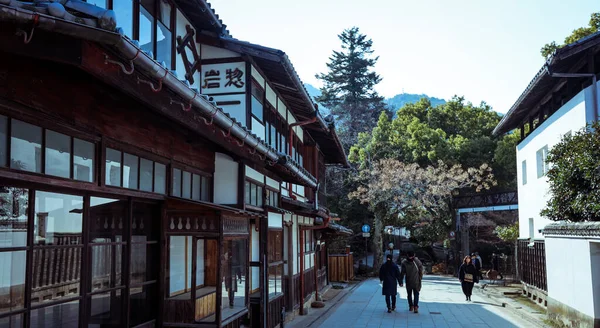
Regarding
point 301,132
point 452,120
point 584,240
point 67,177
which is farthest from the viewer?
point 452,120

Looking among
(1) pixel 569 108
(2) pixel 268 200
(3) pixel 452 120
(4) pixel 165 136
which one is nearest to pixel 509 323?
(1) pixel 569 108

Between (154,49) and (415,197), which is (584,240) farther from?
(415,197)

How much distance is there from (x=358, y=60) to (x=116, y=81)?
65002 mm

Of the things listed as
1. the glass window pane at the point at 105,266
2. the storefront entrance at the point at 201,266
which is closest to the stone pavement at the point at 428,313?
the storefront entrance at the point at 201,266

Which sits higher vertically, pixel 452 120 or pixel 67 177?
pixel 452 120

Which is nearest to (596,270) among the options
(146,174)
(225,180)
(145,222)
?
(225,180)

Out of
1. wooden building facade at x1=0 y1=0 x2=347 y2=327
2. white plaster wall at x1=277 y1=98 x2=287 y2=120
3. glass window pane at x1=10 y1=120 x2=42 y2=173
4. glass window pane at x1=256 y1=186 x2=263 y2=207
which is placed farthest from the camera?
white plaster wall at x1=277 y1=98 x2=287 y2=120

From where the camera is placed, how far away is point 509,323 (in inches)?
643

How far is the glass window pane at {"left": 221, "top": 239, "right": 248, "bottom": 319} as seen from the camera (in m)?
9.81

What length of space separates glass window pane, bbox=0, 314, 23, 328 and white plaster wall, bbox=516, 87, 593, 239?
15266 mm

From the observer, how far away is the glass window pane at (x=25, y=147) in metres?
5.36

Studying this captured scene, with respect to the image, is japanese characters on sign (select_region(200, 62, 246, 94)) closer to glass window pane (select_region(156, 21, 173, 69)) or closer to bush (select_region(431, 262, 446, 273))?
glass window pane (select_region(156, 21, 173, 69))

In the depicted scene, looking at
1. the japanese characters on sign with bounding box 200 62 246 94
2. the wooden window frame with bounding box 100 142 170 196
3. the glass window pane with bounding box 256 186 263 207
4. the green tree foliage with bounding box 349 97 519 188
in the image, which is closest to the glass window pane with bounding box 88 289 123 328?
the wooden window frame with bounding box 100 142 170 196

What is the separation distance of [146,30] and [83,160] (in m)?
3.11
